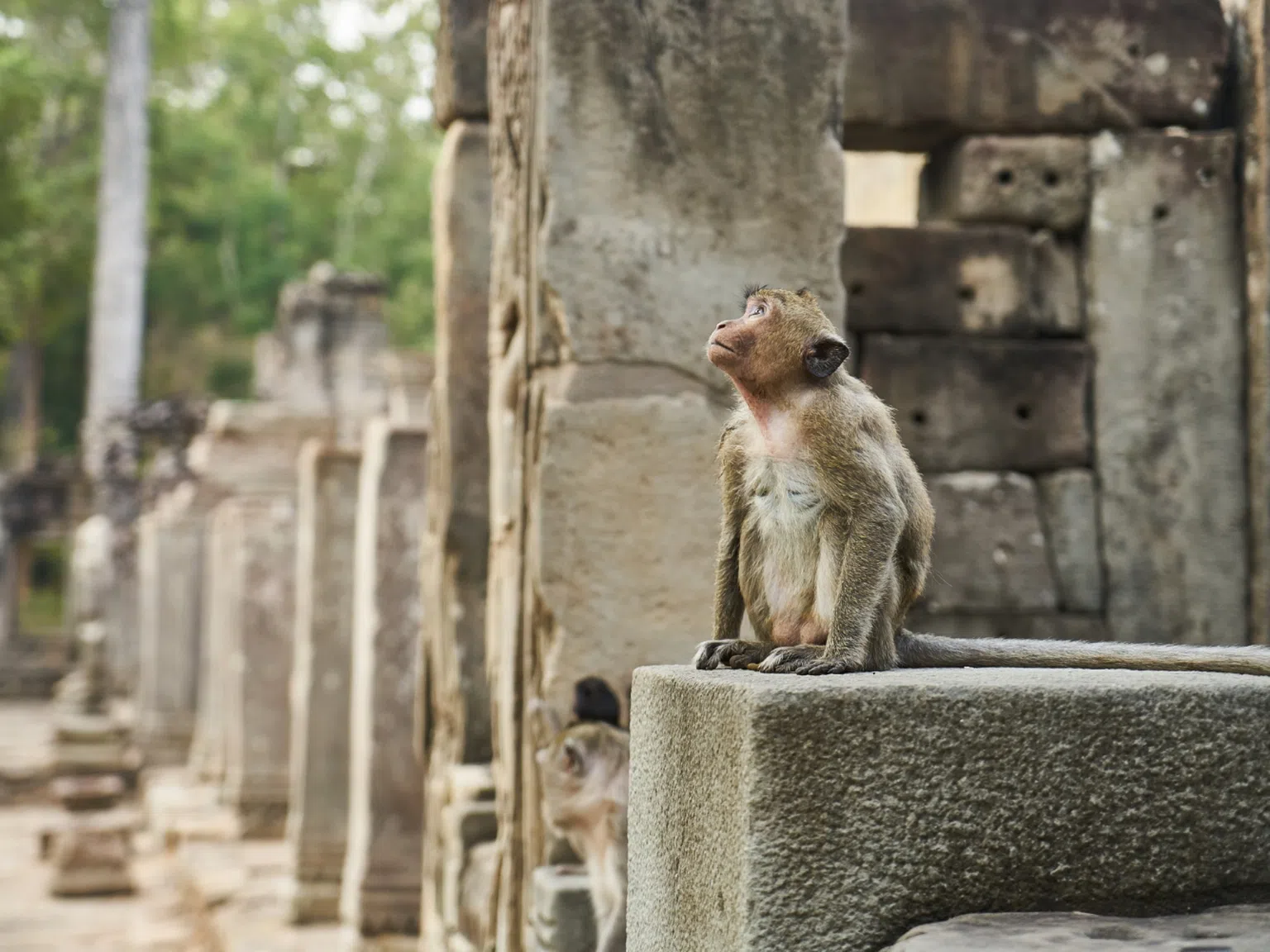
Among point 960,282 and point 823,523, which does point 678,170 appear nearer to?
point 960,282

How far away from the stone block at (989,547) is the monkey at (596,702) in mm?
1519

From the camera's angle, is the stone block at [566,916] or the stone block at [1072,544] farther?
the stone block at [1072,544]

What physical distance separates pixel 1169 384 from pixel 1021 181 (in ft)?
2.74

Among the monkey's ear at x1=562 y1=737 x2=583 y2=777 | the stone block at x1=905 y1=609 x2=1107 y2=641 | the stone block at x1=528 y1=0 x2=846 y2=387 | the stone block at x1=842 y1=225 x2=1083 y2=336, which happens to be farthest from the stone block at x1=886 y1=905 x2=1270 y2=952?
the stone block at x1=842 y1=225 x2=1083 y2=336

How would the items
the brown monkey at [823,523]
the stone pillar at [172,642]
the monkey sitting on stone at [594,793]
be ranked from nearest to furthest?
1. the brown monkey at [823,523]
2. the monkey sitting on stone at [594,793]
3. the stone pillar at [172,642]

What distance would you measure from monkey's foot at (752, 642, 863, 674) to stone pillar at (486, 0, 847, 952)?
1751 millimetres

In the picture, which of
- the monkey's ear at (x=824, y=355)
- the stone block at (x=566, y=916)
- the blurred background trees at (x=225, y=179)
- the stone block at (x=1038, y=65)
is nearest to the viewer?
the monkey's ear at (x=824, y=355)

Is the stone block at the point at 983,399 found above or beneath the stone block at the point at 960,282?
beneath

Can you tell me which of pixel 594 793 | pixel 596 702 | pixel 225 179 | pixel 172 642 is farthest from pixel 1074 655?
pixel 225 179

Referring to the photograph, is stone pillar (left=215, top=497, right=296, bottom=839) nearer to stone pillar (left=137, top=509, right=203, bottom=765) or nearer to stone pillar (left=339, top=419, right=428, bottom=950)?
stone pillar (left=339, top=419, right=428, bottom=950)

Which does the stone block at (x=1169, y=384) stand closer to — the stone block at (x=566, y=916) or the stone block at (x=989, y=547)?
the stone block at (x=989, y=547)

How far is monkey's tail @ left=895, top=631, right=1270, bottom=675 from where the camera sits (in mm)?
2672

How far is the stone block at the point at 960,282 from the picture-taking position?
221 inches

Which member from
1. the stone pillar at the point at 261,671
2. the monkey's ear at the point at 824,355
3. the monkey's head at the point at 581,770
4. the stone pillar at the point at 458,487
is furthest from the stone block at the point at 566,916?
the stone pillar at the point at 261,671
